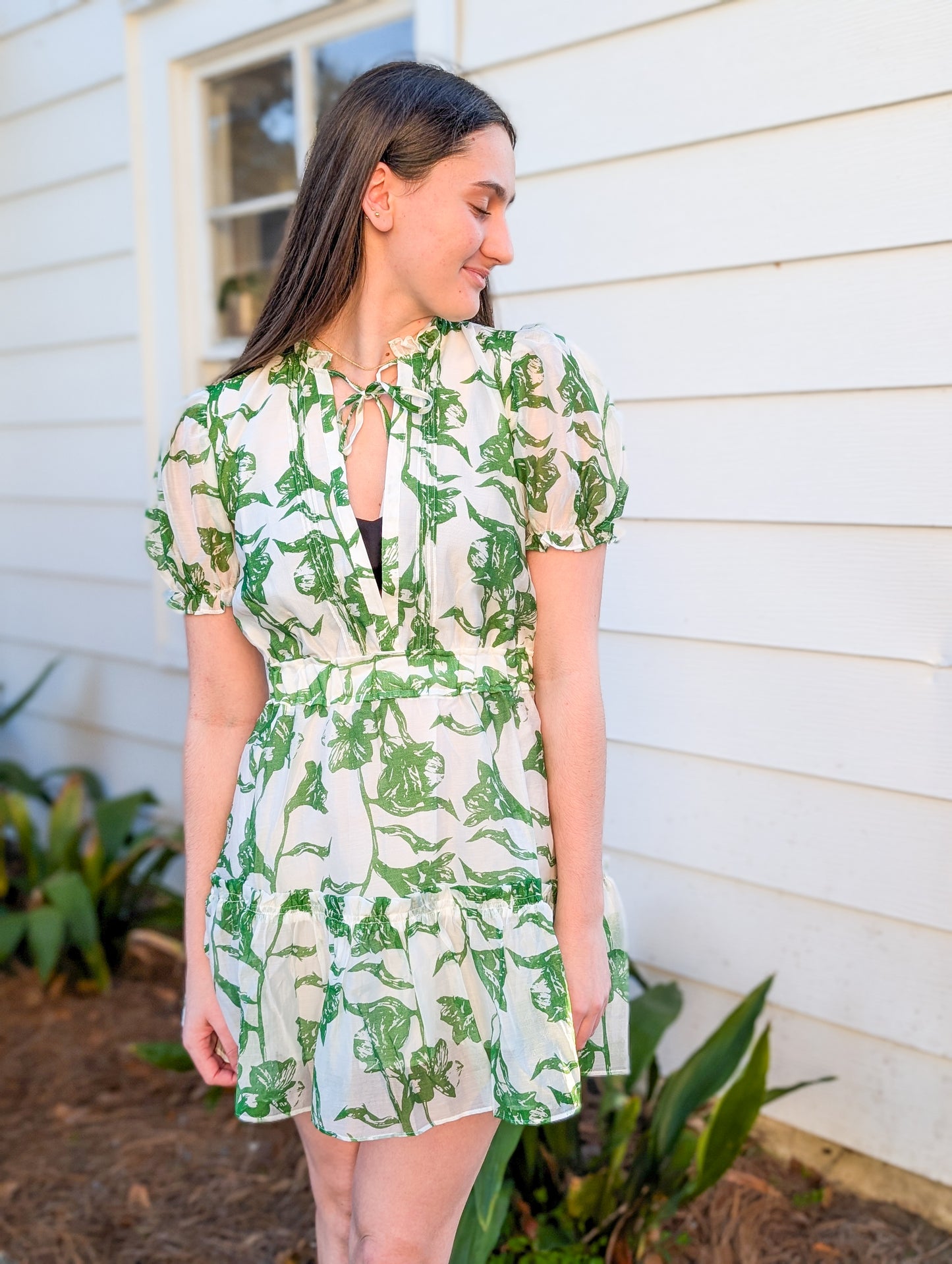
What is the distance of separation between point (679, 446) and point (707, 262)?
362 millimetres

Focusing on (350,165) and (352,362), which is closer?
(350,165)

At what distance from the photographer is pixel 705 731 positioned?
248 centimetres

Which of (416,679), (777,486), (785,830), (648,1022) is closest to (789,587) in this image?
(777,486)

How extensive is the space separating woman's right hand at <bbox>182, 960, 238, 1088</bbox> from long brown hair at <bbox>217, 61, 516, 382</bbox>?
2.71 ft

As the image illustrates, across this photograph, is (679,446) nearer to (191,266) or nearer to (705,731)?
(705,731)

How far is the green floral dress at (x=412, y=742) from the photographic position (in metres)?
1.42

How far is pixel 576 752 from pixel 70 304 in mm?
3275

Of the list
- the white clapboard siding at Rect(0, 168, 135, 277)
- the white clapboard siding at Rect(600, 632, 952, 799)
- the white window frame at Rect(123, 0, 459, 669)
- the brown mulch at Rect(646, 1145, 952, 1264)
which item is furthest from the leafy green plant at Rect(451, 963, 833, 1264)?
the white clapboard siding at Rect(0, 168, 135, 277)

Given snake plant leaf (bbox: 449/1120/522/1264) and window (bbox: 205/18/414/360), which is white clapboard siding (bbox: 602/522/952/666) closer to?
snake plant leaf (bbox: 449/1120/522/1264)

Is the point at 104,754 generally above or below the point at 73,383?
below

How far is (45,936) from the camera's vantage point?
10.9 feet

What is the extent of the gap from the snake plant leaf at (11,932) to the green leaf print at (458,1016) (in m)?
2.31

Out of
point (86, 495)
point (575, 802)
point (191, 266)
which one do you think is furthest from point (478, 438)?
point (86, 495)

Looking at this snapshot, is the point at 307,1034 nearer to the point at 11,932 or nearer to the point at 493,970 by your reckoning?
the point at 493,970
